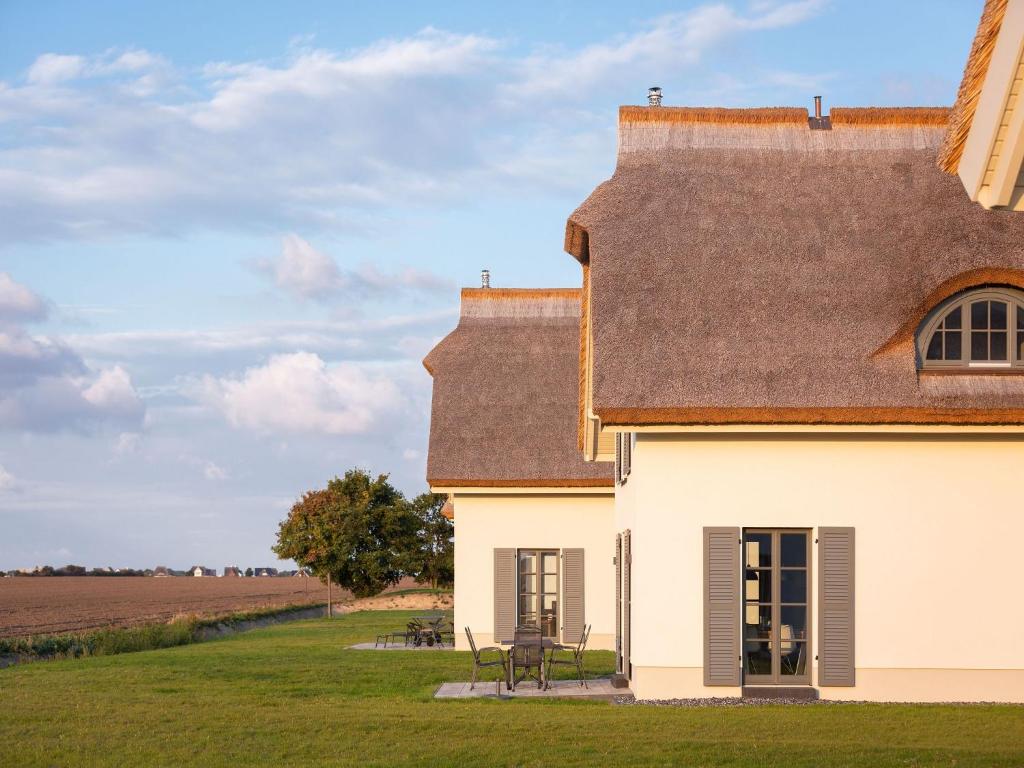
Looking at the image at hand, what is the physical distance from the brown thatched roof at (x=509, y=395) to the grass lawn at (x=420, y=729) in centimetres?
722

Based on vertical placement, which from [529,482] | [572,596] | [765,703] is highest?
[529,482]

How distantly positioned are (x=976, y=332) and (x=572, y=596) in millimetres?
11681

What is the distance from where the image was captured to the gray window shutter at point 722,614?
50.4 feet

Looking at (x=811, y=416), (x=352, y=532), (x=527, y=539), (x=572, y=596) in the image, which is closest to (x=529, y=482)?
(x=527, y=539)

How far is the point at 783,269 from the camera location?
16312 mm

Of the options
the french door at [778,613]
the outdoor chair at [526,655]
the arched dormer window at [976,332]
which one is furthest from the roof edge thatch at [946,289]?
the outdoor chair at [526,655]

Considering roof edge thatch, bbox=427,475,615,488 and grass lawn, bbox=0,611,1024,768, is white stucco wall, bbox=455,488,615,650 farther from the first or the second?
grass lawn, bbox=0,611,1024,768

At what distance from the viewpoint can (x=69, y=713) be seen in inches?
588

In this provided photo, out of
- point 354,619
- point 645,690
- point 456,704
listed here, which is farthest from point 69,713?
point 354,619

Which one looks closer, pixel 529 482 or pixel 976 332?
pixel 976 332

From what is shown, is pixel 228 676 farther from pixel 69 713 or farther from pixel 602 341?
pixel 602 341

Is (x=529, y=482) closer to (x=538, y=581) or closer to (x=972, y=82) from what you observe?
(x=538, y=581)

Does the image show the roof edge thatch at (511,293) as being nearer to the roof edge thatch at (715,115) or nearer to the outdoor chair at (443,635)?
the outdoor chair at (443,635)

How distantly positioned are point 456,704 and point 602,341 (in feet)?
15.6
